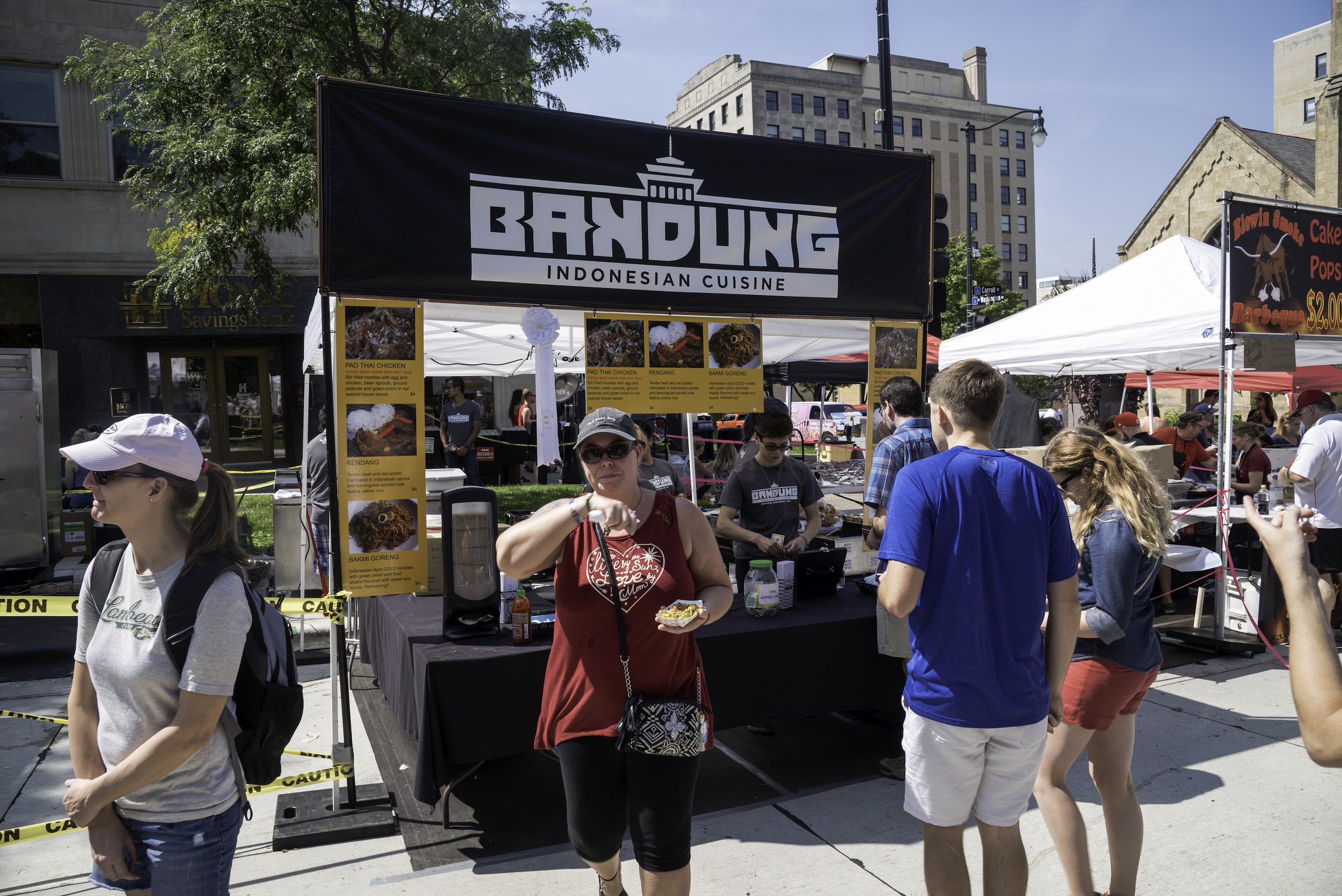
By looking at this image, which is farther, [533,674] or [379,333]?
[379,333]

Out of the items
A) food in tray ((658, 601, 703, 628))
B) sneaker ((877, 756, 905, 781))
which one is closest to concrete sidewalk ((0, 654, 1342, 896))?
sneaker ((877, 756, 905, 781))

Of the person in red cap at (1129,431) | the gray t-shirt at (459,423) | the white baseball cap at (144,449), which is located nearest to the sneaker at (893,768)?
the white baseball cap at (144,449)

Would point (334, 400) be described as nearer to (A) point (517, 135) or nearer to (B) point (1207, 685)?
(A) point (517, 135)

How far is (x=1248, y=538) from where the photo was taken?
8.30 metres

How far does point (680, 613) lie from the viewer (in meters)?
2.52

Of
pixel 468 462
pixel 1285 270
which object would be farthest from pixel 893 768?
pixel 468 462

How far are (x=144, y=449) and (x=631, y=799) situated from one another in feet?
5.46

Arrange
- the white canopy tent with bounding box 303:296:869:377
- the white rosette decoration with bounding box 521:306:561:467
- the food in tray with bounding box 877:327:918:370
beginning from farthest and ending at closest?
the food in tray with bounding box 877:327:918:370, the white canopy tent with bounding box 303:296:869:377, the white rosette decoration with bounding box 521:306:561:467

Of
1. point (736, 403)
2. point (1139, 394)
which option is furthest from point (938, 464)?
point (1139, 394)

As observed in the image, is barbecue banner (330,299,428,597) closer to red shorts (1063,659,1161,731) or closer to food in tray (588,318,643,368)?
food in tray (588,318,643,368)

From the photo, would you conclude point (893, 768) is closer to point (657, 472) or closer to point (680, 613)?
point (680, 613)

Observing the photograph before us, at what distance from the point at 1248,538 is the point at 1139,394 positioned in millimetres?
19449

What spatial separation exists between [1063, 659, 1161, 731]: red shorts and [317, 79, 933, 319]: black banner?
2.76 m

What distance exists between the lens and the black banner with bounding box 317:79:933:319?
398cm
